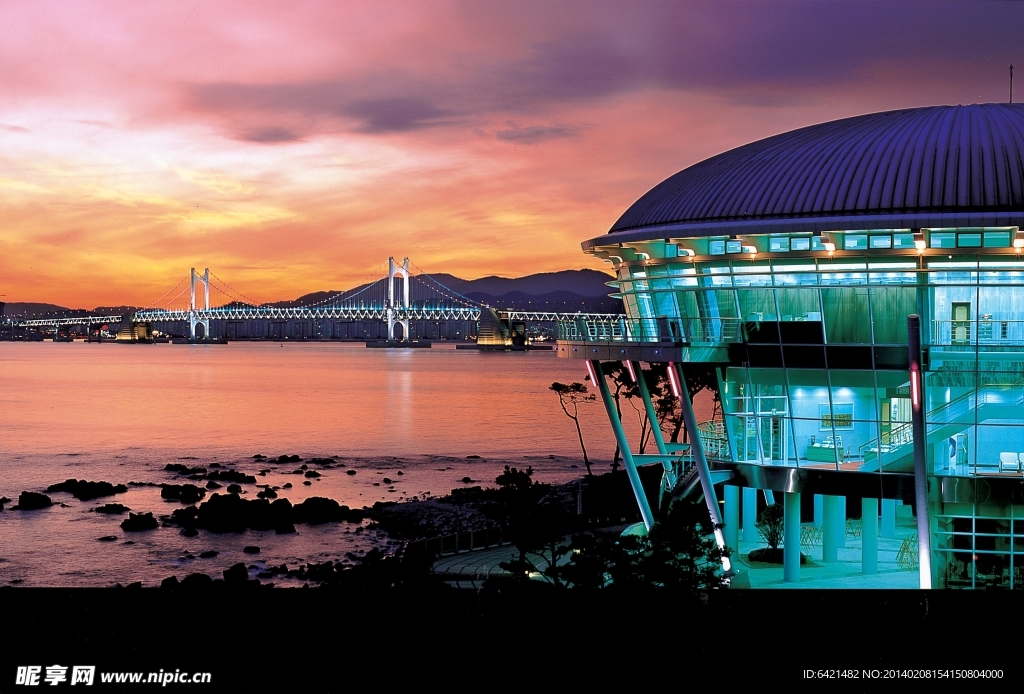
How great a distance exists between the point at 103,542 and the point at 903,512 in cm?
2928

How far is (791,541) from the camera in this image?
24.7 metres

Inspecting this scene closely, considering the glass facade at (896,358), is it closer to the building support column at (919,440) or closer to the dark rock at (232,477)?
the building support column at (919,440)

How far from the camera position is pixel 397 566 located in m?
29.7

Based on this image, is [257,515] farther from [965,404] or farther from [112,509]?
[965,404]

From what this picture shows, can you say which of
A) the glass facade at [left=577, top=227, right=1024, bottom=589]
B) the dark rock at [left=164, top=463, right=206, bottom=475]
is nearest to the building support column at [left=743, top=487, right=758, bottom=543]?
Result: the glass facade at [left=577, top=227, right=1024, bottom=589]

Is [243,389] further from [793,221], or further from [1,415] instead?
[793,221]

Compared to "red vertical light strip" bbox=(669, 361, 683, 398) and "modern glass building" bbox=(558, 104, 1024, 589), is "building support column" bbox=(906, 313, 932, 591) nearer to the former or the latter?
"modern glass building" bbox=(558, 104, 1024, 589)

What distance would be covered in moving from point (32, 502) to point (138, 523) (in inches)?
342

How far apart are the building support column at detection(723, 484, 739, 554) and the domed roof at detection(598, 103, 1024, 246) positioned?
6.41 metres

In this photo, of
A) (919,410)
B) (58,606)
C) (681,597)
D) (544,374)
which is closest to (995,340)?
(919,410)

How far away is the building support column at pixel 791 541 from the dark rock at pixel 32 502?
3835cm

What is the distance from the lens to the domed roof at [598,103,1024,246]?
2242cm

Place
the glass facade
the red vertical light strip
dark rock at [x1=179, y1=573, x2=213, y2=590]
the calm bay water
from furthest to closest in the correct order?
the calm bay water → dark rock at [x1=179, y1=573, x2=213, y2=590] → the red vertical light strip → the glass facade

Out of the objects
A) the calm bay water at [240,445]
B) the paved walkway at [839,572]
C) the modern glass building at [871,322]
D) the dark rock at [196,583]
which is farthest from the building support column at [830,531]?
the calm bay water at [240,445]
